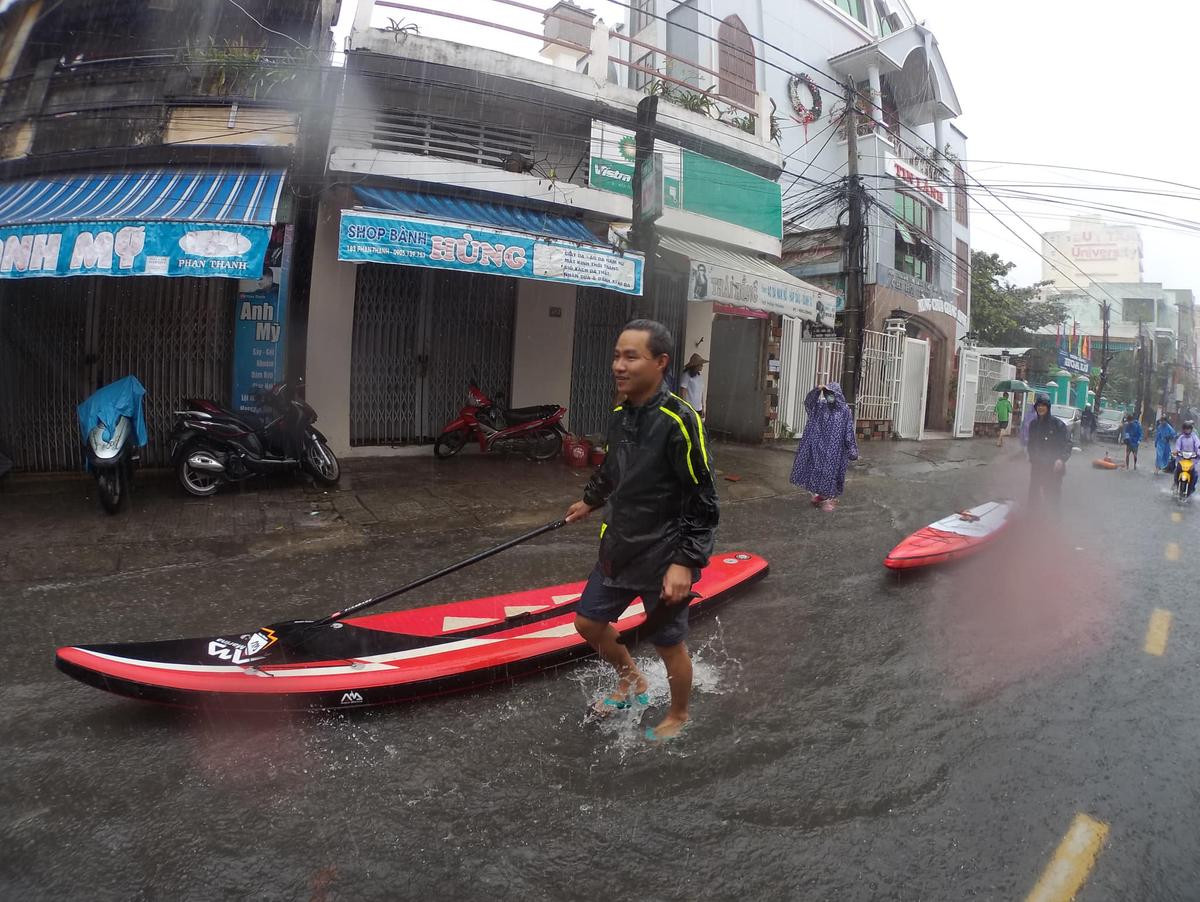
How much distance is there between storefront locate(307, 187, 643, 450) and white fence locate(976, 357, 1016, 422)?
15736 millimetres

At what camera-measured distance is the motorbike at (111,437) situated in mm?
6035

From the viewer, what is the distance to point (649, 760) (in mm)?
2686

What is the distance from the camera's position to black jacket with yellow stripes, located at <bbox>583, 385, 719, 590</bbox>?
256cm

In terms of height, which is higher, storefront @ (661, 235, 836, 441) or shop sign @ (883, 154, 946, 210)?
shop sign @ (883, 154, 946, 210)

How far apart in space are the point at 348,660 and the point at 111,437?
14.3 feet

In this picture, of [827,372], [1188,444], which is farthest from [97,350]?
[1188,444]

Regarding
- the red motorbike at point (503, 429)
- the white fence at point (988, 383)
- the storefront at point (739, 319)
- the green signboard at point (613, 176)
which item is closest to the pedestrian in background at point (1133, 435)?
the white fence at point (988, 383)

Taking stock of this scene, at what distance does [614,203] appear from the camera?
996cm

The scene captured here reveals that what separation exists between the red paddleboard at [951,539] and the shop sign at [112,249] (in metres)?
6.05

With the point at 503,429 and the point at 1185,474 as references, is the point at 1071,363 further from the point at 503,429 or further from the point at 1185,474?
Result: the point at 503,429

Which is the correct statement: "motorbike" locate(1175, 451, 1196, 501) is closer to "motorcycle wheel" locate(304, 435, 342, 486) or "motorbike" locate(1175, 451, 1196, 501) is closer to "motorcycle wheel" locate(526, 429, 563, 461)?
"motorcycle wheel" locate(526, 429, 563, 461)

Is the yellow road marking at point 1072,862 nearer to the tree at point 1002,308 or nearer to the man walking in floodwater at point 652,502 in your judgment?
the man walking in floodwater at point 652,502

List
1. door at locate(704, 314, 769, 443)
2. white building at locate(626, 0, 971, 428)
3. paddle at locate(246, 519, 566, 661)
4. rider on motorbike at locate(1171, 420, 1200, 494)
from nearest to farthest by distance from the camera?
paddle at locate(246, 519, 566, 661) → rider on motorbike at locate(1171, 420, 1200, 494) → door at locate(704, 314, 769, 443) → white building at locate(626, 0, 971, 428)

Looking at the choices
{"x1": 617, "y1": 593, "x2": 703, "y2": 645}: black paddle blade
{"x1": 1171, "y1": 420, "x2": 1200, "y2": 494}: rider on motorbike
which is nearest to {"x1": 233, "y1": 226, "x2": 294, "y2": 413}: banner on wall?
{"x1": 617, "y1": 593, "x2": 703, "y2": 645}: black paddle blade
